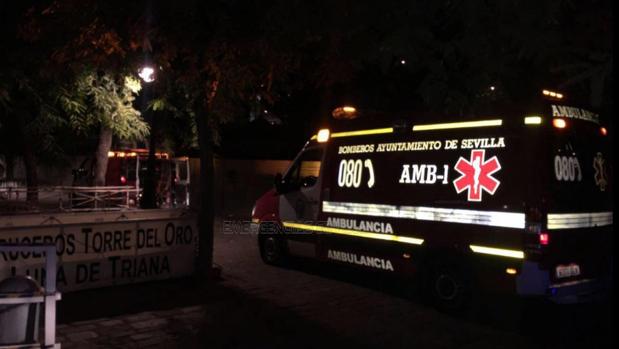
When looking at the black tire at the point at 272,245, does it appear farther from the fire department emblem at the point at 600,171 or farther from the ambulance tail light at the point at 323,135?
the fire department emblem at the point at 600,171

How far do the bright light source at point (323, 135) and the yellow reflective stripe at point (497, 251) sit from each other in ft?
10.9

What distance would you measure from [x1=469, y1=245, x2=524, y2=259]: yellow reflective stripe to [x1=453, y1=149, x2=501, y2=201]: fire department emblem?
58 cm

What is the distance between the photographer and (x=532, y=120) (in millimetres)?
6656

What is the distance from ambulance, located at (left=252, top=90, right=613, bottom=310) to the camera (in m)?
6.61

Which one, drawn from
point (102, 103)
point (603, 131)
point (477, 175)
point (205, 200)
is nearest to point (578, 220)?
point (477, 175)

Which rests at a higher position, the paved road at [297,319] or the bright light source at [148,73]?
the bright light source at [148,73]

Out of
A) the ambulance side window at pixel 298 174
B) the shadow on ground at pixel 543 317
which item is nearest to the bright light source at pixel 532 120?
the shadow on ground at pixel 543 317

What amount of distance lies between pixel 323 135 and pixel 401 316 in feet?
11.3

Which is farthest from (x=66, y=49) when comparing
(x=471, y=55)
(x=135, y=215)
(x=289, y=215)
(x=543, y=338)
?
(x=543, y=338)

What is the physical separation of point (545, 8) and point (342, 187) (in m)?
4.92

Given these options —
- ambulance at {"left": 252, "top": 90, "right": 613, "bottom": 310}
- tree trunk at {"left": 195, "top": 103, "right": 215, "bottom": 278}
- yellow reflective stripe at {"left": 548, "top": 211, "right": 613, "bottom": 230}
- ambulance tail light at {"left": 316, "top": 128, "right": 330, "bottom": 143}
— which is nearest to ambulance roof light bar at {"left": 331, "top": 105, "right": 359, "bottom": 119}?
ambulance at {"left": 252, "top": 90, "right": 613, "bottom": 310}

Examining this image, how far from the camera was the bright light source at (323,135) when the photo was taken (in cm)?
962

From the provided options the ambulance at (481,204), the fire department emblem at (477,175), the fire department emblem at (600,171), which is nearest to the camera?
the ambulance at (481,204)

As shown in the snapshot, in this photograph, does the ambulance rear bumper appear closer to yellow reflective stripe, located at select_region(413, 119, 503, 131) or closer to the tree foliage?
yellow reflective stripe, located at select_region(413, 119, 503, 131)
